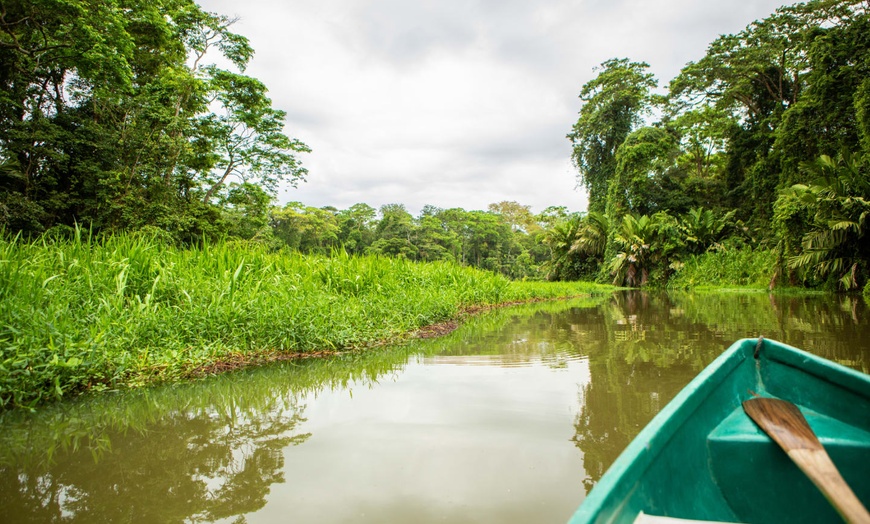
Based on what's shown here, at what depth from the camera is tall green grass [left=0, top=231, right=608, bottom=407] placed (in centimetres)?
263

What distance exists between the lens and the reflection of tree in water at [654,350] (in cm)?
207

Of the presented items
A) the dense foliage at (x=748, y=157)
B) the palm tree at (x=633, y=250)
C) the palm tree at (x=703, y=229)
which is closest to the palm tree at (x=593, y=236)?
the dense foliage at (x=748, y=157)

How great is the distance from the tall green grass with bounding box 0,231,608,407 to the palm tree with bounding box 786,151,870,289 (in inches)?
347

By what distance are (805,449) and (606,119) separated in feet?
74.7

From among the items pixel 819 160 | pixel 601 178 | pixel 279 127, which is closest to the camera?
pixel 819 160

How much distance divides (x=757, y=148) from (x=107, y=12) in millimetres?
19576

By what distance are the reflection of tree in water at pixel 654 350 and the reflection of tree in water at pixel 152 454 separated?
51.4 inches

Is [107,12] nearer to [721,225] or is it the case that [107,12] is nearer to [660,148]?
[660,148]

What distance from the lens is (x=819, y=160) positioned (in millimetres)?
10078

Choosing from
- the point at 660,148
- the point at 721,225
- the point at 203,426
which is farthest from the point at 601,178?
the point at 203,426

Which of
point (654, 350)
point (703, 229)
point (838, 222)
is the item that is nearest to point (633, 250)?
point (703, 229)

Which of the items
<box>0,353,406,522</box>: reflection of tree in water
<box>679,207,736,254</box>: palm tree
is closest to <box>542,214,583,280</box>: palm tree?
<box>679,207,736,254</box>: palm tree

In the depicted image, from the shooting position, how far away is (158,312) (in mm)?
3557

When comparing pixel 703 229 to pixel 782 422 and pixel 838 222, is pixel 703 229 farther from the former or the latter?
pixel 782 422
